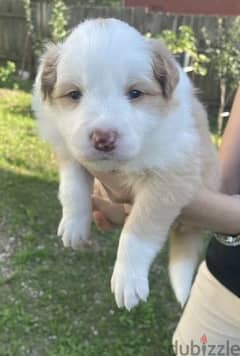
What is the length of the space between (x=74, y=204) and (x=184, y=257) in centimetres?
61

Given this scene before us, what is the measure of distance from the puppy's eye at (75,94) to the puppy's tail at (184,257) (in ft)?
2.94

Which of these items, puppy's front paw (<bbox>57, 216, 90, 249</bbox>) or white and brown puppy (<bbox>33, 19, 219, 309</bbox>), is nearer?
white and brown puppy (<bbox>33, 19, 219, 309</bbox>)

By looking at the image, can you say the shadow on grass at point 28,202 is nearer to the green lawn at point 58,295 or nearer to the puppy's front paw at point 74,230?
the green lawn at point 58,295

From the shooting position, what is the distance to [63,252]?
475 centimetres

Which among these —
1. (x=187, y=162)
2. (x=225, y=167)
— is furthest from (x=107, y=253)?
(x=187, y=162)

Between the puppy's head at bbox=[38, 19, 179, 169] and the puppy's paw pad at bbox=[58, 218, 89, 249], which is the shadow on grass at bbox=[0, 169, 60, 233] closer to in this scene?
the puppy's paw pad at bbox=[58, 218, 89, 249]

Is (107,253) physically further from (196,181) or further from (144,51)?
(144,51)

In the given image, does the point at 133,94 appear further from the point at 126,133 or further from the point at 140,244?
the point at 140,244

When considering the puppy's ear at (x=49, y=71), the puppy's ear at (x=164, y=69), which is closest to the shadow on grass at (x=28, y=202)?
the puppy's ear at (x=49, y=71)

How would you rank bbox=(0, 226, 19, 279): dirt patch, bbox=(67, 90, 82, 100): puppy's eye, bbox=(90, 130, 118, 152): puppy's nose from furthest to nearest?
1. bbox=(0, 226, 19, 279): dirt patch
2. bbox=(67, 90, 82, 100): puppy's eye
3. bbox=(90, 130, 118, 152): puppy's nose

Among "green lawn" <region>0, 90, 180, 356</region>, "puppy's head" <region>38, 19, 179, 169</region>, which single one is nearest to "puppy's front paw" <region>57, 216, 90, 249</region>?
"puppy's head" <region>38, 19, 179, 169</region>

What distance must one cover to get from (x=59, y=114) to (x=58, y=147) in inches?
9.8

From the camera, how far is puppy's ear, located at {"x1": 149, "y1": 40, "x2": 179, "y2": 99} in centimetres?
204

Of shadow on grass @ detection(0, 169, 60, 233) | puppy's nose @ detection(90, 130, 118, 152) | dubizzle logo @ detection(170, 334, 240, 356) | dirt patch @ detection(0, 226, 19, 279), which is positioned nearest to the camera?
puppy's nose @ detection(90, 130, 118, 152)
